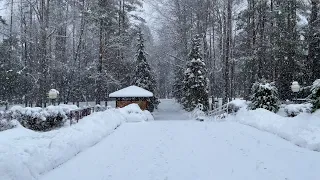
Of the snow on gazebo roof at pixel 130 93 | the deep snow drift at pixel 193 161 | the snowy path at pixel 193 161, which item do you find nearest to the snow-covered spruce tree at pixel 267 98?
the deep snow drift at pixel 193 161

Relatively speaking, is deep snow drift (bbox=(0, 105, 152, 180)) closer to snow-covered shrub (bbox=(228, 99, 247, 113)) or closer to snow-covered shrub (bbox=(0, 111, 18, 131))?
snow-covered shrub (bbox=(0, 111, 18, 131))

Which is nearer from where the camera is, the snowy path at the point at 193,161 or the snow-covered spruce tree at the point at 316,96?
the snowy path at the point at 193,161

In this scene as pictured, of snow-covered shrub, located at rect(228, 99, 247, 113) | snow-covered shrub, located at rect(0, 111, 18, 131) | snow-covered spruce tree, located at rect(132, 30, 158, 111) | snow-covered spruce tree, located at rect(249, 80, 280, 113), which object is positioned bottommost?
snow-covered shrub, located at rect(0, 111, 18, 131)

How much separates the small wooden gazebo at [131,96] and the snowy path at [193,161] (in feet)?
73.8

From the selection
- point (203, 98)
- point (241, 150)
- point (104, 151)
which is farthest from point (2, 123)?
point (203, 98)

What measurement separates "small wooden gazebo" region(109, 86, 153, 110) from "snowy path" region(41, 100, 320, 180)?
73.8 feet

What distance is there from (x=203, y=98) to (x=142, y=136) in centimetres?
2376

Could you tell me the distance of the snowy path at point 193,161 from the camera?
7.31 meters

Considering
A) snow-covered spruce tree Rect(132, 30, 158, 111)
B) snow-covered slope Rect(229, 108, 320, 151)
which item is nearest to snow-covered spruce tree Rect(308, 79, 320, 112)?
snow-covered slope Rect(229, 108, 320, 151)

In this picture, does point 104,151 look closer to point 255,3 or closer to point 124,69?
point 255,3

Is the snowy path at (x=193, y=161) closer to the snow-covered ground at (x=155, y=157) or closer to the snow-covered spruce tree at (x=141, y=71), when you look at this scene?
the snow-covered ground at (x=155, y=157)

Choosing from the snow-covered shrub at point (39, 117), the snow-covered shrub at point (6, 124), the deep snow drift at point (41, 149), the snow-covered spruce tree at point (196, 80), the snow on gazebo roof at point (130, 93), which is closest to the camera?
the deep snow drift at point (41, 149)

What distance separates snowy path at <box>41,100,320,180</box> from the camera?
7312 mm

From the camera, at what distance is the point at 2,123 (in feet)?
54.1
